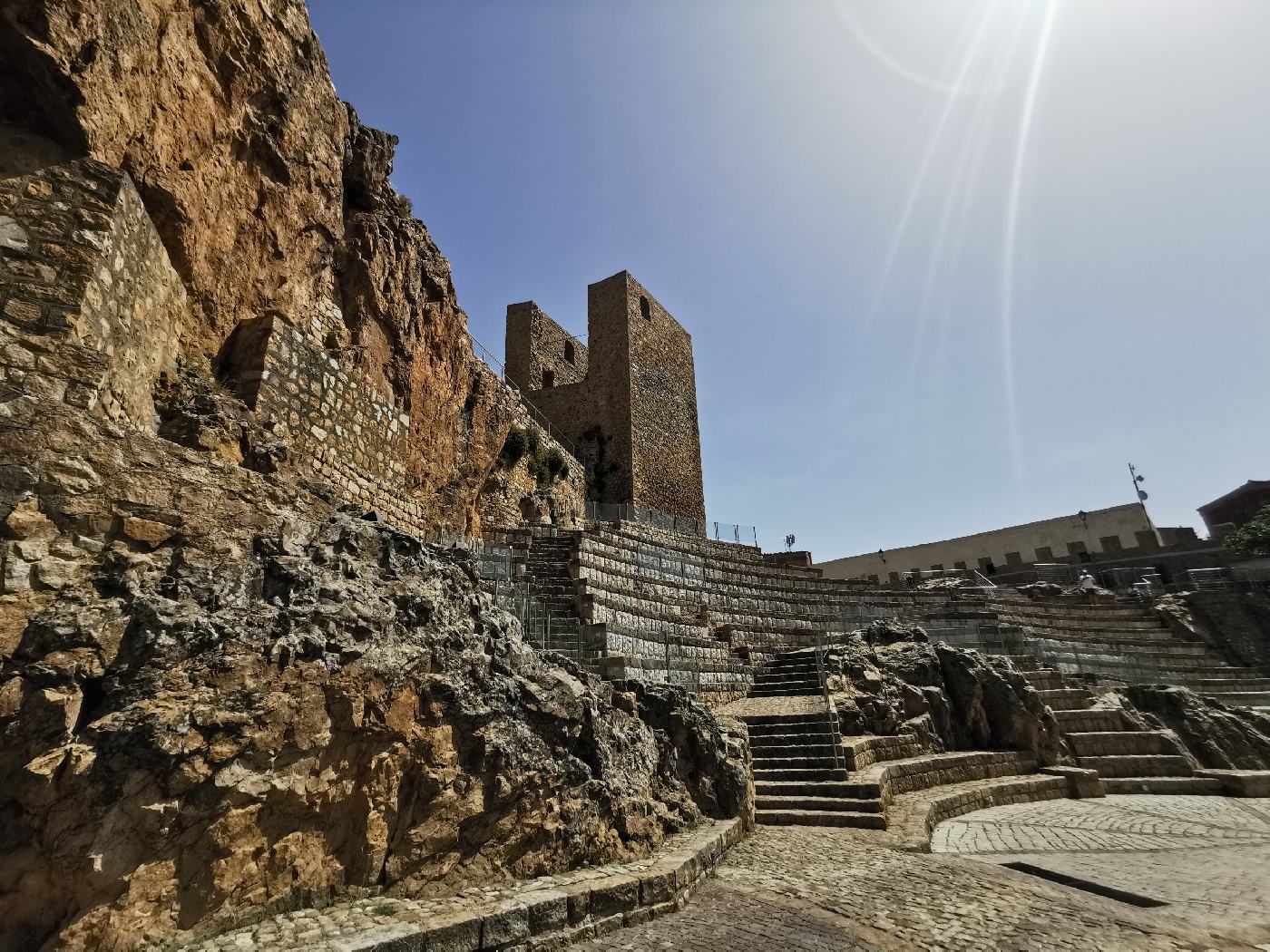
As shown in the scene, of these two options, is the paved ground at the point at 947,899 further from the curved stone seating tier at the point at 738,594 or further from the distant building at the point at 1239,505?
the distant building at the point at 1239,505

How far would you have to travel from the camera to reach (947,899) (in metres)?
4.78

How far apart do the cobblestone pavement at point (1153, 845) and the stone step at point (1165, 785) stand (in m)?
0.44

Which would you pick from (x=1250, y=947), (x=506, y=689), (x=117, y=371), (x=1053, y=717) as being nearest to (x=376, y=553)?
(x=506, y=689)

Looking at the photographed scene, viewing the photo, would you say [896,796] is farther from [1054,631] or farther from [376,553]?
[1054,631]

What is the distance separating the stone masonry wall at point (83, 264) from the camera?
4.09 m

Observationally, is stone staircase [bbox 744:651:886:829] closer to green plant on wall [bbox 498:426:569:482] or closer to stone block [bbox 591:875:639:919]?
stone block [bbox 591:875:639:919]

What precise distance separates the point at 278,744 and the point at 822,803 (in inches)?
256

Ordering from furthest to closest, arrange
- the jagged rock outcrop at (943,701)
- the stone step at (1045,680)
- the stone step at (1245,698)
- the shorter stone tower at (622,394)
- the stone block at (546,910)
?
the shorter stone tower at (622,394) < the stone step at (1245,698) < the stone step at (1045,680) < the jagged rock outcrop at (943,701) < the stone block at (546,910)

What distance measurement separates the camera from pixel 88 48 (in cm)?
486

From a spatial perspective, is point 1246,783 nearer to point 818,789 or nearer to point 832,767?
point 832,767

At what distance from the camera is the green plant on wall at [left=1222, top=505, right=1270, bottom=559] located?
26281mm

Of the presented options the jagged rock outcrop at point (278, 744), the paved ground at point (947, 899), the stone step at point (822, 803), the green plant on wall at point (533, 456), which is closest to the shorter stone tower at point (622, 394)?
the green plant on wall at point (533, 456)

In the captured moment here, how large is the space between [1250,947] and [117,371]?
28.8 ft

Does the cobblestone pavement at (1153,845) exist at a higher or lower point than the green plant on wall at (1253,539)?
lower
